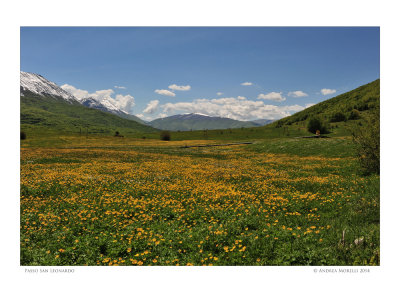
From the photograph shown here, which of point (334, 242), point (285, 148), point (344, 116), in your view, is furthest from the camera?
point (344, 116)

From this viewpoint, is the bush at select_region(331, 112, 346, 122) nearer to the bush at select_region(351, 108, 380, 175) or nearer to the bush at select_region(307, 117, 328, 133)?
the bush at select_region(307, 117, 328, 133)

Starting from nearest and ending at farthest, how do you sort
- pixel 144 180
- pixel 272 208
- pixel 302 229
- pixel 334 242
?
pixel 334 242, pixel 302 229, pixel 272 208, pixel 144 180

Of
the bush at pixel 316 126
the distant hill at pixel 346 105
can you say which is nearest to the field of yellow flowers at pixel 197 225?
the bush at pixel 316 126

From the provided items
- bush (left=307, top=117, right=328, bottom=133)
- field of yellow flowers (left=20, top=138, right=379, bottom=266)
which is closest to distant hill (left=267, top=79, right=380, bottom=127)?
bush (left=307, top=117, right=328, bottom=133)

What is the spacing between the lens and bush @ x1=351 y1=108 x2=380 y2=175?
42.8 ft

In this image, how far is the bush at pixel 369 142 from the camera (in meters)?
13.0

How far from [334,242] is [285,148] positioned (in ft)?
118

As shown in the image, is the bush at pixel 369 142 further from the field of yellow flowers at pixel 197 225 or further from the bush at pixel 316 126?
the bush at pixel 316 126

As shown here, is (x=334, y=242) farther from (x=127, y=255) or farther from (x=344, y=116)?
(x=344, y=116)

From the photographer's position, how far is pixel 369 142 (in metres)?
13.5
